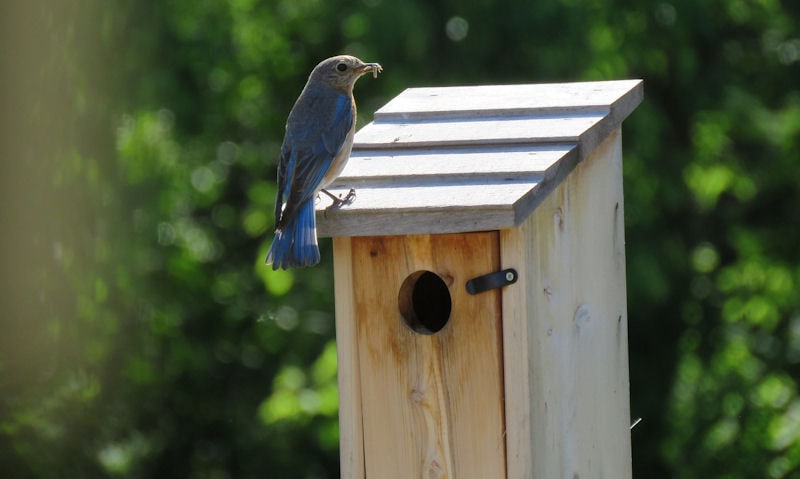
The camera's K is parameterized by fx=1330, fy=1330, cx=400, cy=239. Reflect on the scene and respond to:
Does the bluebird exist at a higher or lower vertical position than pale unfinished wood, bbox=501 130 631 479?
higher

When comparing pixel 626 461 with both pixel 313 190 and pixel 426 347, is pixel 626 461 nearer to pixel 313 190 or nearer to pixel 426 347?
pixel 426 347

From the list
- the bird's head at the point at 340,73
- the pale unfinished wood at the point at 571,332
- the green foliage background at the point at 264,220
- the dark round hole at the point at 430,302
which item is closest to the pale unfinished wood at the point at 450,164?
the pale unfinished wood at the point at 571,332

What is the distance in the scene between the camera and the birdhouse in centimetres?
278

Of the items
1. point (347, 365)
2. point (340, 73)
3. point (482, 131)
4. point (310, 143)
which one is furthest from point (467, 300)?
point (340, 73)

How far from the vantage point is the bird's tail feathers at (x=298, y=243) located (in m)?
2.86

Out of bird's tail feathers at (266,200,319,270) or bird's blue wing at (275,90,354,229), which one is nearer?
bird's tail feathers at (266,200,319,270)

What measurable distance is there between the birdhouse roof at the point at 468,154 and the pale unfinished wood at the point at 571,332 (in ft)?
0.38

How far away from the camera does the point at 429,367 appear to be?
9.46 ft

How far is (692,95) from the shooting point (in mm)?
6195

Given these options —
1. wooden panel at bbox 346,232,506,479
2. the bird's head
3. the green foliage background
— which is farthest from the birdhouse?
the green foliage background

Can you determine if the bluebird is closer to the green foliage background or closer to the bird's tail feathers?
the bird's tail feathers

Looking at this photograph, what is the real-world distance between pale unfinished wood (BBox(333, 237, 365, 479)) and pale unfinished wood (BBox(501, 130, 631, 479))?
0.35 m

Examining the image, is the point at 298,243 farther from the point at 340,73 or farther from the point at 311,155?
the point at 340,73

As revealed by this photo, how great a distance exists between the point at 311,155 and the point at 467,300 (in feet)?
2.08
